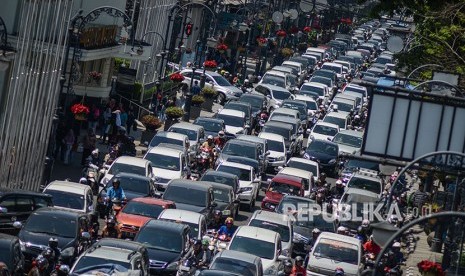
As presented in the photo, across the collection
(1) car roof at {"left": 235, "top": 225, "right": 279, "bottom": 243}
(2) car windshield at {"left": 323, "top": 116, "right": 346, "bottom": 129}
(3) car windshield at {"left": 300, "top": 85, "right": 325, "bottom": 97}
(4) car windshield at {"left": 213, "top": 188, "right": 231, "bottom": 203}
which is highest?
(3) car windshield at {"left": 300, "top": 85, "right": 325, "bottom": 97}

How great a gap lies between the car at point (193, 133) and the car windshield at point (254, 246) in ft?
51.7

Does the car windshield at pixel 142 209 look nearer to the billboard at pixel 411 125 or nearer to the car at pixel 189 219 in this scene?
the car at pixel 189 219

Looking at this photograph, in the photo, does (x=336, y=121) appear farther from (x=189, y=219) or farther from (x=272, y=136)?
(x=189, y=219)

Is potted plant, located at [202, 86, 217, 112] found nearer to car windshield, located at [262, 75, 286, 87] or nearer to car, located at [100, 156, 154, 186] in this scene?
car windshield, located at [262, 75, 286, 87]

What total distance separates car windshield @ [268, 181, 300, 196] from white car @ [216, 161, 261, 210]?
0.86m

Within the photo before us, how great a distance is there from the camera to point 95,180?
143 ft

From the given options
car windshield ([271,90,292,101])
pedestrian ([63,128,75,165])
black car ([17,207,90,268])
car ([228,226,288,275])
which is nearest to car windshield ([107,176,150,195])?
car ([228,226,288,275])

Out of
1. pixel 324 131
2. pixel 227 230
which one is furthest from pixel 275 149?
pixel 227 230

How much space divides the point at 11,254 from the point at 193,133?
24.8 metres

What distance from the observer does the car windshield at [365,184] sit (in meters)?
49.5

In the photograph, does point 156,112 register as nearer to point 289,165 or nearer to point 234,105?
point 234,105

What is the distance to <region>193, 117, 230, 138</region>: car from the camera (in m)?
55.8

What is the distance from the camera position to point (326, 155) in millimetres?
56562

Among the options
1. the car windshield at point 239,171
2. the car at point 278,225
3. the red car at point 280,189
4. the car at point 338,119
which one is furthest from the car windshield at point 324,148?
the car at point 278,225
